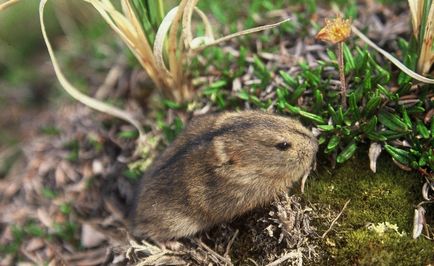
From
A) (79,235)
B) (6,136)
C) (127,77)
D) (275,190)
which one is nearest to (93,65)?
(127,77)

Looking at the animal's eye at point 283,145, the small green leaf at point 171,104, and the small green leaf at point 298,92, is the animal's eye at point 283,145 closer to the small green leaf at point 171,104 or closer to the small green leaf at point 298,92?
the small green leaf at point 298,92

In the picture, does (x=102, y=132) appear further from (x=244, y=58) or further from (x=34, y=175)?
(x=244, y=58)

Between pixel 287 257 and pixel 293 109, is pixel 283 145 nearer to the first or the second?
pixel 293 109

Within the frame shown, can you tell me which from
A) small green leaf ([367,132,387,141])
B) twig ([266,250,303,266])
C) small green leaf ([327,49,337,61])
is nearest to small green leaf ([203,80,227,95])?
small green leaf ([327,49,337,61])

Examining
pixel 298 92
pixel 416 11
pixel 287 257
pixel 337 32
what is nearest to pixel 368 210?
pixel 287 257

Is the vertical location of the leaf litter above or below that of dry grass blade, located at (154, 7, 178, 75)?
below

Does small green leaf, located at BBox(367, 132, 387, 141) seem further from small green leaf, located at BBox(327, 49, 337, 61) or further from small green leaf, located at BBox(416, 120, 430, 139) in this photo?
small green leaf, located at BBox(327, 49, 337, 61)
